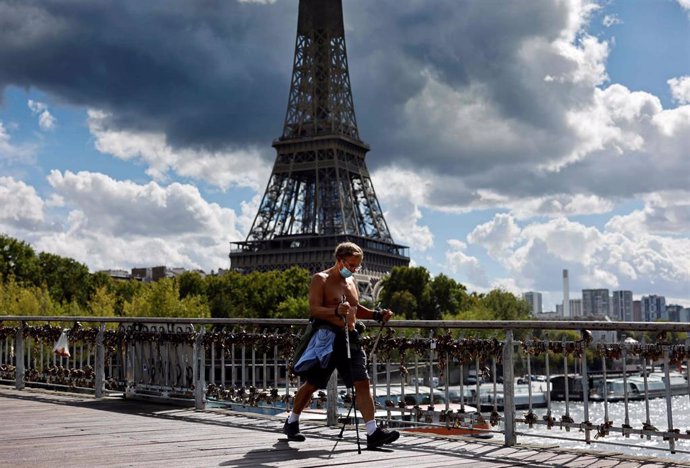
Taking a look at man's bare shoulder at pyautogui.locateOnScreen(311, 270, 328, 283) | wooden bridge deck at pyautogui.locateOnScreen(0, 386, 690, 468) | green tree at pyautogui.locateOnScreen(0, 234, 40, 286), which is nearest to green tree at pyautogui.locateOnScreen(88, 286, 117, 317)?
green tree at pyautogui.locateOnScreen(0, 234, 40, 286)

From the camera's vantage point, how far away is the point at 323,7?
111 metres

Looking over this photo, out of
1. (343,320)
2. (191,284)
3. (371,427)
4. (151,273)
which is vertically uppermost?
(151,273)

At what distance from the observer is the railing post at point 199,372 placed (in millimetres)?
13078

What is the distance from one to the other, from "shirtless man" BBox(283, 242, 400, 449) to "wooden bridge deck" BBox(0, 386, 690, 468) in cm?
43

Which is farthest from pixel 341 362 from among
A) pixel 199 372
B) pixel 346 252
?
pixel 199 372

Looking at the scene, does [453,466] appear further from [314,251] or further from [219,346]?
[314,251]

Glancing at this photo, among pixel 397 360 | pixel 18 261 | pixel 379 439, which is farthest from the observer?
pixel 18 261

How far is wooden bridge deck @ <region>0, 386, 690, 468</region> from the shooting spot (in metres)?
8.28

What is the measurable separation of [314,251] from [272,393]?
3232 inches

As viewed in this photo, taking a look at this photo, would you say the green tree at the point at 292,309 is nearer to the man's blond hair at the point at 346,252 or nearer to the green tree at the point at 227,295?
the green tree at the point at 227,295

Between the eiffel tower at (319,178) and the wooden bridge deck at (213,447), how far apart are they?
80.1 metres

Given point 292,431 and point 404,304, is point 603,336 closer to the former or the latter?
point 292,431

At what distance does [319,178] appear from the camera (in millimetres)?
100875

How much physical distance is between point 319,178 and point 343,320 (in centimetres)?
9175
